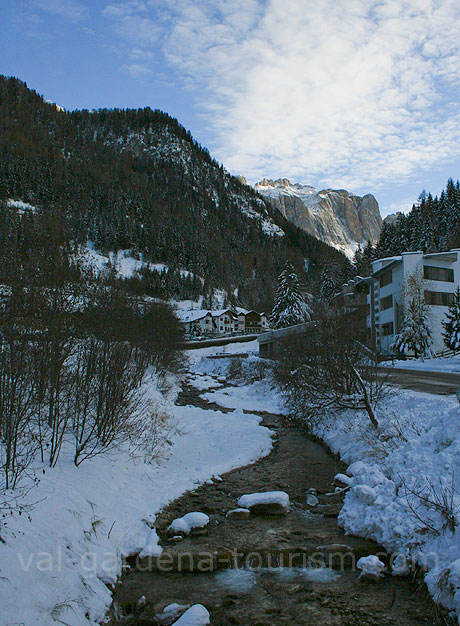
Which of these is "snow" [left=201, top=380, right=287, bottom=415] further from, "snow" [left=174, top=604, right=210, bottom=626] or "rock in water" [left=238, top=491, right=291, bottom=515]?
"snow" [left=174, top=604, right=210, bottom=626]

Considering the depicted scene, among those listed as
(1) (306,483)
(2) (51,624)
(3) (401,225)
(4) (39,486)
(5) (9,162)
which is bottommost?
(1) (306,483)

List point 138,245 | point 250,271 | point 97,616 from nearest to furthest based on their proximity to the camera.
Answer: point 97,616 < point 138,245 < point 250,271

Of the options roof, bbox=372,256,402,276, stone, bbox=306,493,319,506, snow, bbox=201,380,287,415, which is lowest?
snow, bbox=201,380,287,415

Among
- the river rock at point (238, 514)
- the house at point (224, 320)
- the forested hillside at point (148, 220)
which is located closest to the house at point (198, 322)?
the house at point (224, 320)

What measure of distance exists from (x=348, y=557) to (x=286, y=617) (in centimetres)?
210

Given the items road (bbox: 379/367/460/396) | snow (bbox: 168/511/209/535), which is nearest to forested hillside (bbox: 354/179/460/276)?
road (bbox: 379/367/460/396)

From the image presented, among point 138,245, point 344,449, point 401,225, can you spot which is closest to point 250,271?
point 138,245

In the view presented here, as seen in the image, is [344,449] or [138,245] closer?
[344,449]

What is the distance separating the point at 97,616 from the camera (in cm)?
550

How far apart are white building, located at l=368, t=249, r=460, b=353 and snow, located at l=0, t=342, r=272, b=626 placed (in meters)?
35.6

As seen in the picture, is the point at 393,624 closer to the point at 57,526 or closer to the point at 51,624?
the point at 51,624

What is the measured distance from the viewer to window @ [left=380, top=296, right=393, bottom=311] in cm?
4797

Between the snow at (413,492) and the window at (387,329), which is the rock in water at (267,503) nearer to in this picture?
the snow at (413,492)

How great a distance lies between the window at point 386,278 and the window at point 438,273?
4.11 m
